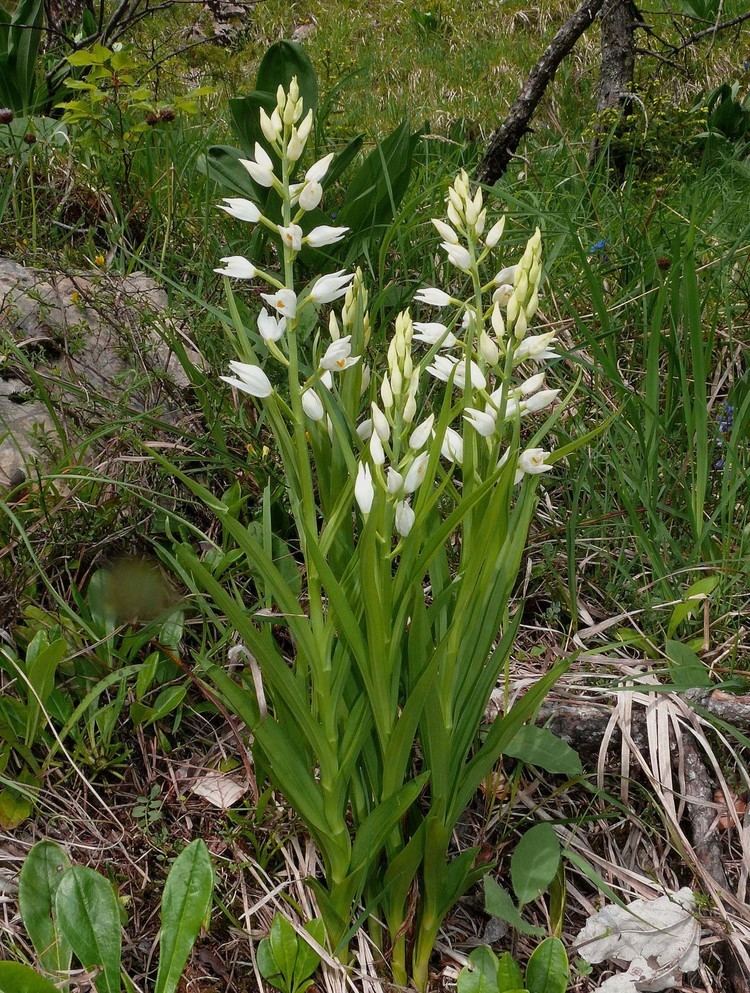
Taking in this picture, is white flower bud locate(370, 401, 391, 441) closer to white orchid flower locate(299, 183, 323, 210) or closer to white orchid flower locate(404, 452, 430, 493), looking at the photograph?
white orchid flower locate(404, 452, 430, 493)

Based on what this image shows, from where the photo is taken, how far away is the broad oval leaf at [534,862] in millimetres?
1565

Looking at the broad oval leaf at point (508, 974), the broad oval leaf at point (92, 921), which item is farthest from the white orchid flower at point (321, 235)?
the broad oval leaf at point (508, 974)

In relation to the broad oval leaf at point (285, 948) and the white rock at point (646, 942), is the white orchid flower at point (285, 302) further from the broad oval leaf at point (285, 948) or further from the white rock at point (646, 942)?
the white rock at point (646, 942)

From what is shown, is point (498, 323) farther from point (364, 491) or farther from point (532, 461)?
point (364, 491)

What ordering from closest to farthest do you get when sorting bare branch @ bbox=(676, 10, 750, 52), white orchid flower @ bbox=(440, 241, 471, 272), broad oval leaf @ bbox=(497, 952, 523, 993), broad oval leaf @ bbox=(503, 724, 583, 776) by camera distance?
broad oval leaf @ bbox=(497, 952, 523, 993), white orchid flower @ bbox=(440, 241, 471, 272), broad oval leaf @ bbox=(503, 724, 583, 776), bare branch @ bbox=(676, 10, 750, 52)

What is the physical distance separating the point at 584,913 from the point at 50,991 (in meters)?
0.96

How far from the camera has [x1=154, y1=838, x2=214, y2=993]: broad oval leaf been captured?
4.56ft

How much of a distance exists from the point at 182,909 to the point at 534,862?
605 millimetres

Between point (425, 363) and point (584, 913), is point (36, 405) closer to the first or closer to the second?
point (425, 363)

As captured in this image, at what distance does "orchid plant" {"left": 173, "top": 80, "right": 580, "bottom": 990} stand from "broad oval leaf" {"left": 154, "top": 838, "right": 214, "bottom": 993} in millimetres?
177

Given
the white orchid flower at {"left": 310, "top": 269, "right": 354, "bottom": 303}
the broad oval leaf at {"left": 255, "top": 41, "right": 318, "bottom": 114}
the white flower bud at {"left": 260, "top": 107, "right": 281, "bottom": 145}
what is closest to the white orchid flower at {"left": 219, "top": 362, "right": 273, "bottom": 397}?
the white orchid flower at {"left": 310, "top": 269, "right": 354, "bottom": 303}

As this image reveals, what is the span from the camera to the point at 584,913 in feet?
5.57

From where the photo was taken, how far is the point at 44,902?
1444 millimetres

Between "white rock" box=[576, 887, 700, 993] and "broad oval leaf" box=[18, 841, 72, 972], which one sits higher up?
"broad oval leaf" box=[18, 841, 72, 972]
